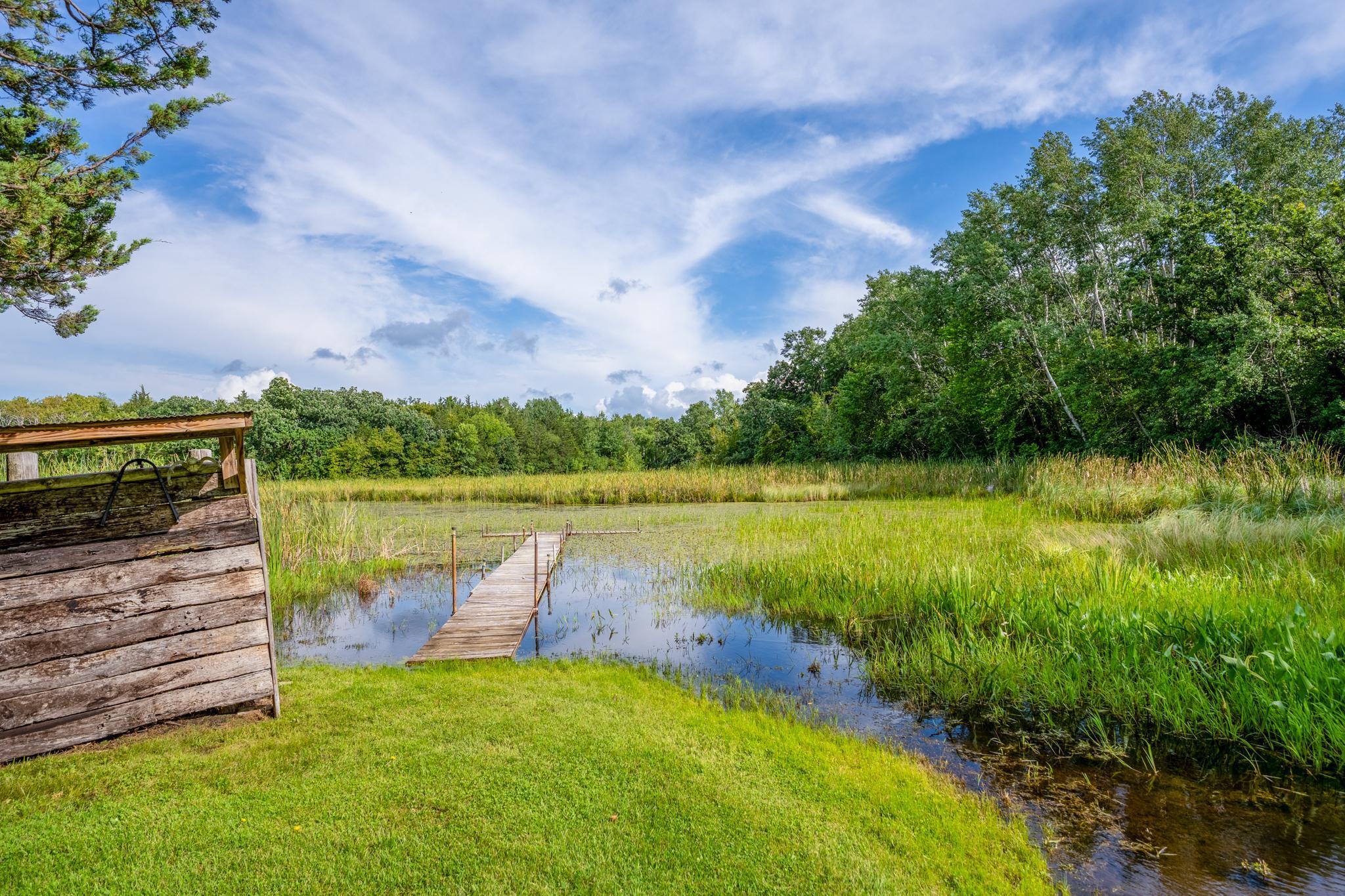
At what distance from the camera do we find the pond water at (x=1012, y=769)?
3020 mm

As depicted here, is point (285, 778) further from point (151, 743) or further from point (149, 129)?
point (149, 129)

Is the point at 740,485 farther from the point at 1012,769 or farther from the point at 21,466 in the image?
the point at 21,466

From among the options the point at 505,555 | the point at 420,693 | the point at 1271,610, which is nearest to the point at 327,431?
the point at 505,555

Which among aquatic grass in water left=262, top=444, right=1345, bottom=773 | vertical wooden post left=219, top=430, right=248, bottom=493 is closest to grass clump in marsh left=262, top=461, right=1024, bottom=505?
aquatic grass in water left=262, top=444, right=1345, bottom=773

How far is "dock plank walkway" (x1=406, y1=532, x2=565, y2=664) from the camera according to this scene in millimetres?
6043

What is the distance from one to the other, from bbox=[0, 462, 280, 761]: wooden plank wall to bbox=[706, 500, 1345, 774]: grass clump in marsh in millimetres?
5129

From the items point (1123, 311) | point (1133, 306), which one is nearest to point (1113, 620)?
point (1133, 306)

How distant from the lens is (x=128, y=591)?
3.64 m

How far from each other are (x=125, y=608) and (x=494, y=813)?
257 centimetres

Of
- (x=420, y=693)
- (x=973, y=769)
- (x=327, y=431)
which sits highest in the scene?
(x=327, y=431)

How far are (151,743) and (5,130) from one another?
237 inches

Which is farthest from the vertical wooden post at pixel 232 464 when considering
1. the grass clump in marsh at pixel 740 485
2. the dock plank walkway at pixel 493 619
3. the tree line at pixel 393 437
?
the tree line at pixel 393 437

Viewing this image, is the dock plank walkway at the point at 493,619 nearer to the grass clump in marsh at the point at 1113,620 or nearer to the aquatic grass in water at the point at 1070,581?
the aquatic grass in water at the point at 1070,581

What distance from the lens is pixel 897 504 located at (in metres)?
17.2
